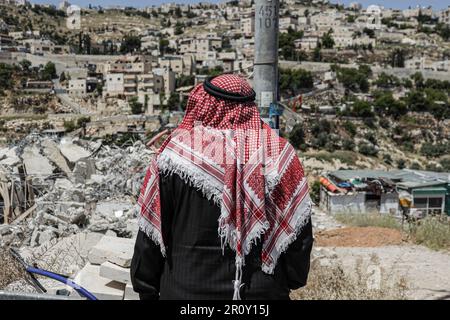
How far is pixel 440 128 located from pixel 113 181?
4432 centimetres

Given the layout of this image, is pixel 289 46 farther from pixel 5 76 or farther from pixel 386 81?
pixel 5 76

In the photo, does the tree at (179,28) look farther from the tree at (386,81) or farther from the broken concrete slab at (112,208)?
the broken concrete slab at (112,208)

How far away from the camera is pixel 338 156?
32.3 meters

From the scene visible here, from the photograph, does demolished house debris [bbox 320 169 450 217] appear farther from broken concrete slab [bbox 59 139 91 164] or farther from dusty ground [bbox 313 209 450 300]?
broken concrete slab [bbox 59 139 91 164]

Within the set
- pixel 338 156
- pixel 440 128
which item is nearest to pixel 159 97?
pixel 338 156

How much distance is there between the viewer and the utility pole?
128 inches

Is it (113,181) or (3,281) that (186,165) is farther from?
(113,181)

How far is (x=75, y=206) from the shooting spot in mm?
5891

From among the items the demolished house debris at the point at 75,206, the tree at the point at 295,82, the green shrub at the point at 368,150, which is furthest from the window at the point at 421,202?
the tree at the point at 295,82

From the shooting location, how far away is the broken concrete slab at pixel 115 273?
2678 mm

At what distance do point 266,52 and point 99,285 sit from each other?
1.84 metres

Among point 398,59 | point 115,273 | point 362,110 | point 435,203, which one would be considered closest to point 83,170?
point 115,273

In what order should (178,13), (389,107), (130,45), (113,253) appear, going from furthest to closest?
(178,13) < (130,45) < (389,107) < (113,253)

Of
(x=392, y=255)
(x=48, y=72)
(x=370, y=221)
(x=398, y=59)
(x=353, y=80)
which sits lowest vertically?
(x=353, y=80)
